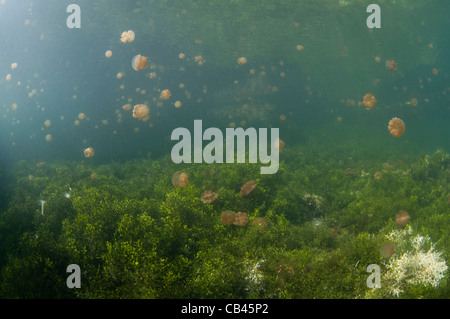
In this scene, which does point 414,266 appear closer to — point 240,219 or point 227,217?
point 240,219

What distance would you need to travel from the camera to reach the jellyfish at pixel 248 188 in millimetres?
8617

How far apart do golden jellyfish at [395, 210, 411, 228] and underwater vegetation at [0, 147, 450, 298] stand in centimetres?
2

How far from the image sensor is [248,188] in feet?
28.6

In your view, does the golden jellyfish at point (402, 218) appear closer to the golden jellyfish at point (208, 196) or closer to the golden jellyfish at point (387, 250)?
the golden jellyfish at point (387, 250)

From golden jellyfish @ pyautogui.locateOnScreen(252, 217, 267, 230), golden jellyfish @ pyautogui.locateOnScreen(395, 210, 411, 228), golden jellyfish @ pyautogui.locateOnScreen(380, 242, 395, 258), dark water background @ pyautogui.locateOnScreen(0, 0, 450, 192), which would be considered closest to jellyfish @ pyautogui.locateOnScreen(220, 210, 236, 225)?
golden jellyfish @ pyautogui.locateOnScreen(252, 217, 267, 230)

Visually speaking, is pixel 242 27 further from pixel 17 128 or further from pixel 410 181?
pixel 17 128

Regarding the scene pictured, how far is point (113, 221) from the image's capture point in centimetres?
651

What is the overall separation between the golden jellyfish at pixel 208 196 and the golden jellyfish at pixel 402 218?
4.57m

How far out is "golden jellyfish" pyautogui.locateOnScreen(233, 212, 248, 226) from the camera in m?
6.97

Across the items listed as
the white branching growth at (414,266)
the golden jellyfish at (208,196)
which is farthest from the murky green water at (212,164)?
the golden jellyfish at (208,196)

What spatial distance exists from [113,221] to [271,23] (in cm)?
2490

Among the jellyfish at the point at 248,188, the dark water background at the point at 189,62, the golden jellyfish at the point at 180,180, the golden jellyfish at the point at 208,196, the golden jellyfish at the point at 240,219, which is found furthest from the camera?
the dark water background at the point at 189,62

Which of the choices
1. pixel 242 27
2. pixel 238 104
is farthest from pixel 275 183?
pixel 242 27

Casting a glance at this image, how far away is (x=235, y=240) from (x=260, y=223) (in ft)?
3.03
